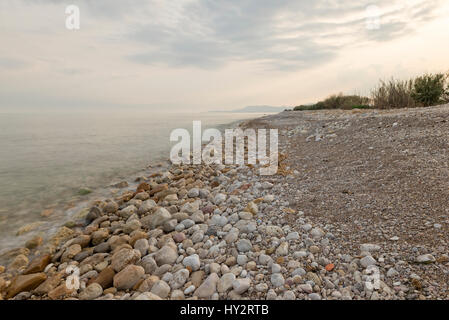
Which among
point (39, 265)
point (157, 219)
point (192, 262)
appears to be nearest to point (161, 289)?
point (192, 262)

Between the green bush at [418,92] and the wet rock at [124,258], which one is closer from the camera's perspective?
the wet rock at [124,258]

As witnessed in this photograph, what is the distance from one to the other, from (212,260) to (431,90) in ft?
45.5

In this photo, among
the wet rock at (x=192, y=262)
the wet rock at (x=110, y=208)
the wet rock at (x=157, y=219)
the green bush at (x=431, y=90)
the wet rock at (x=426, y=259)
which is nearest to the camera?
the wet rock at (x=426, y=259)

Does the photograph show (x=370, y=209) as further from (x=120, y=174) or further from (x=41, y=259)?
(x=120, y=174)

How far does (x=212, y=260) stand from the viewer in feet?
7.41

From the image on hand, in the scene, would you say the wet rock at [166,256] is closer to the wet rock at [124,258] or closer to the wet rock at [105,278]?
the wet rock at [124,258]

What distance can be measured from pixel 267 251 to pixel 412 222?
141cm

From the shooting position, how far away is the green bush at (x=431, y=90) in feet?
→ 36.1

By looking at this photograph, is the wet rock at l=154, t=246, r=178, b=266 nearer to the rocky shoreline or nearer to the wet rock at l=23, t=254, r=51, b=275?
the rocky shoreline

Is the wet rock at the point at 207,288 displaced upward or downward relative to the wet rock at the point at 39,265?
upward

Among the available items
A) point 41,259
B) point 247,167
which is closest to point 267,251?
point 41,259

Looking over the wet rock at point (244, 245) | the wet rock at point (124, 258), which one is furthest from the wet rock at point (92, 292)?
the wet rock at point (244, 245)

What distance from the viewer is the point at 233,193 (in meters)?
4.03

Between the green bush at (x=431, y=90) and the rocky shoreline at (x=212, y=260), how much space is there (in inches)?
461
